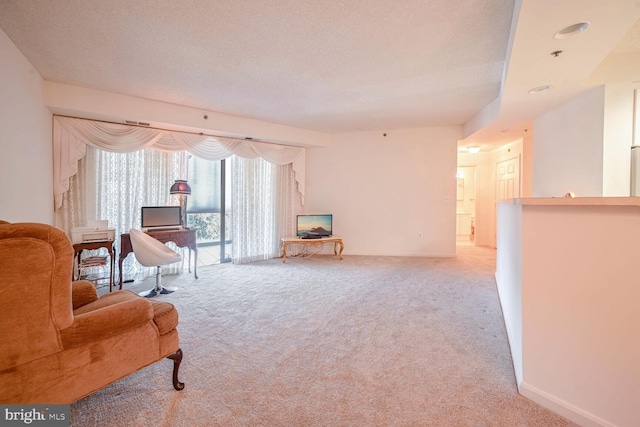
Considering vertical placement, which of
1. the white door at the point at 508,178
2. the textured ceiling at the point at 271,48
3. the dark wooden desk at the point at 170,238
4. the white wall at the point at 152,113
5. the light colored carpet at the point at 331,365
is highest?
the textured ceiling at the point at 271,48

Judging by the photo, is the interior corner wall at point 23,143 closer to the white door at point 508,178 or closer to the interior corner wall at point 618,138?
the interior corner wall at point 618,138

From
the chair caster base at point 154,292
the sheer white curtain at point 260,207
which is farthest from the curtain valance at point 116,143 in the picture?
the chair caster base at point 154,292

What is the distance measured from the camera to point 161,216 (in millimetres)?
4102

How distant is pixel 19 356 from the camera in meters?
1.18

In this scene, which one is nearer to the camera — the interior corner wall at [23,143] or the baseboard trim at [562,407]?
the baseboard trim at [562,407]

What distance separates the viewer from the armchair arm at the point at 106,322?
4.32ft

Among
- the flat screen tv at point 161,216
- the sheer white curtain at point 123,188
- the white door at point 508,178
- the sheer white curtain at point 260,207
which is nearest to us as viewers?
the sheer white curtain at point 123,188

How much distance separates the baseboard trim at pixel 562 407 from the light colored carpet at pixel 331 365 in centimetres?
4

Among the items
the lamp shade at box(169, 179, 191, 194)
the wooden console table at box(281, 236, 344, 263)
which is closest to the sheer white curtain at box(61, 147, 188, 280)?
the lamp shade at box(169, 179, 191, 194)

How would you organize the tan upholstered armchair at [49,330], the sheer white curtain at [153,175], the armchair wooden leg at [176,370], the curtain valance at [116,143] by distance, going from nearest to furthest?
the tan upholstered armchair at [49,330], the armchair wooden leg at [176,370], the curtain valance at [116,143], the sheer white curtain at [153,175]

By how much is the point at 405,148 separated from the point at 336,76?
10.2 feet

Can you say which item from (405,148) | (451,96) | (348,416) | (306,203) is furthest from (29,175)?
(405,148)

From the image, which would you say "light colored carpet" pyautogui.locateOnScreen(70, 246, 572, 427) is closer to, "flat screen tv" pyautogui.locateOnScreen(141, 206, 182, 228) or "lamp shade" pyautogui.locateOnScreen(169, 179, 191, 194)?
"flat screen tv" pyautogui.locateOnScreen(141, 206, 182, 228)

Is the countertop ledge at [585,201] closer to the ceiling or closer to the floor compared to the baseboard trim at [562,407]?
closer to the ceiling
